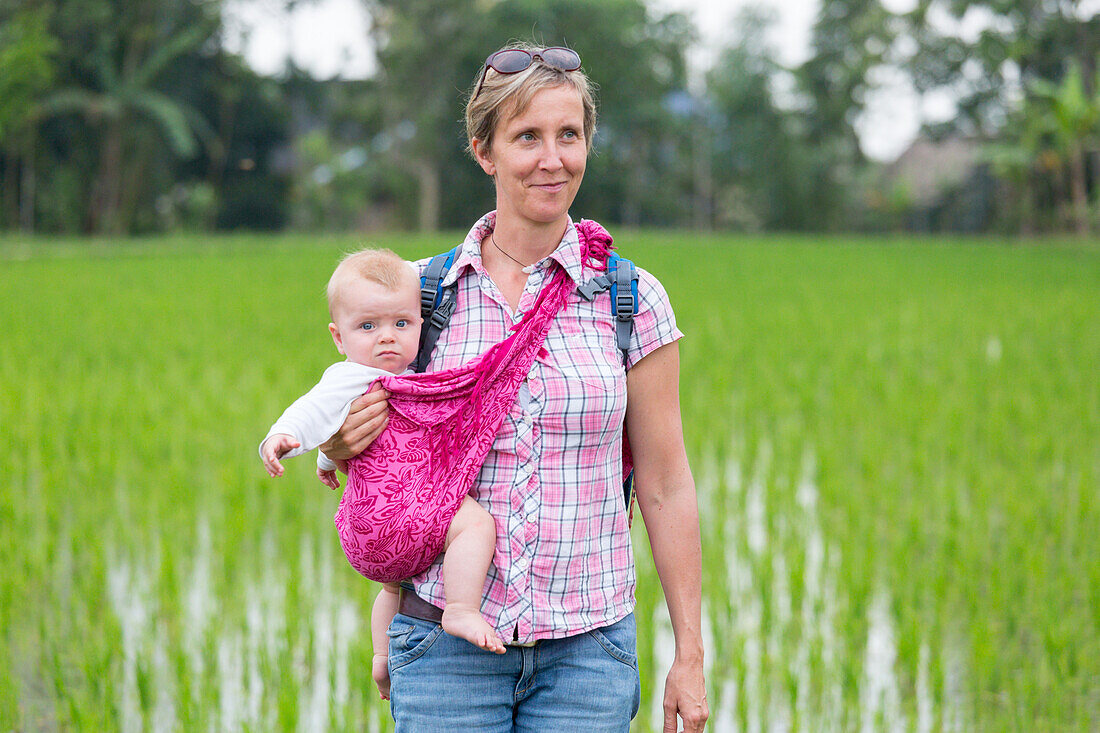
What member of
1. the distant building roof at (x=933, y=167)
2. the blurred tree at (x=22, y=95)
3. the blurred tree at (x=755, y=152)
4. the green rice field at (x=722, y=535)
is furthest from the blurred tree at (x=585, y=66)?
the green rice field at (x=722, y=535)

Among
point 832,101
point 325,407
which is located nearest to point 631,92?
point 832,101

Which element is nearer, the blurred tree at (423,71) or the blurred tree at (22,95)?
the blurred tree at (22,95)

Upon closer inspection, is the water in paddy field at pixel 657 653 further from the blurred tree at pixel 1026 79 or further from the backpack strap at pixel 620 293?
the blurred tree at pixel 1026 79

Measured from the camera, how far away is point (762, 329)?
9234 mm

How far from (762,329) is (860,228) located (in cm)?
2497

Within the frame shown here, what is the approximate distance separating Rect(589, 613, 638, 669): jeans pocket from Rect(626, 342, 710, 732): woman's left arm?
0.23 feet

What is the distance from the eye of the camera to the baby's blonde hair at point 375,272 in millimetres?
1548

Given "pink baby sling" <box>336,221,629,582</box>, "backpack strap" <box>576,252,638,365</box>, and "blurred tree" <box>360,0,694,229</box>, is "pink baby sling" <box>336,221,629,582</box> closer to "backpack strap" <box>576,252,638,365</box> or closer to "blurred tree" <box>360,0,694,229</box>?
"backpack strap" <box>576,252,638,365</box>

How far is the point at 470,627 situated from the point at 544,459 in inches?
9.9

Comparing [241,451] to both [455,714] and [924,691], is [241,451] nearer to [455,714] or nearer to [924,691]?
[924,691]

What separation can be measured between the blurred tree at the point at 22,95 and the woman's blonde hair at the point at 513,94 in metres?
20.4

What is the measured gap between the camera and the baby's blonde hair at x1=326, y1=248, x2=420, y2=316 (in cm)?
155

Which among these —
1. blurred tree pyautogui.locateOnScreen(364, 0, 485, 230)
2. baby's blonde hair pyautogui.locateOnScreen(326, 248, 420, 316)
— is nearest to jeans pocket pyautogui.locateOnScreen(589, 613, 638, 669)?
baby's blonde hair pyautogui.locateOnScreen(326, 248, 420, 316)

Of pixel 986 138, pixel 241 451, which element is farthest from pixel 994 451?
pixel 986 138
